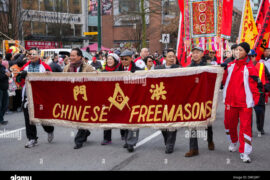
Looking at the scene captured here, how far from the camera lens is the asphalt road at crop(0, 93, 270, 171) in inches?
199

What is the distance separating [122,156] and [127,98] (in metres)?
0.99

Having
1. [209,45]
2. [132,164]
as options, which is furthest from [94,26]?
[132,164]

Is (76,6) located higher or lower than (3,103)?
higher

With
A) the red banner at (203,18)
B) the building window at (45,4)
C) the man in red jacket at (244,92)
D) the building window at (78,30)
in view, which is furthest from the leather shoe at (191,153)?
the building window at (78,30)

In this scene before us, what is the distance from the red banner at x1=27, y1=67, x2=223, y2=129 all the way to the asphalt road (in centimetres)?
52

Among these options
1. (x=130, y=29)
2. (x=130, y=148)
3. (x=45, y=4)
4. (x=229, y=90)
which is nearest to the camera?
(x=229, y=90)

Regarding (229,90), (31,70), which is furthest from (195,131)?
(31,70)

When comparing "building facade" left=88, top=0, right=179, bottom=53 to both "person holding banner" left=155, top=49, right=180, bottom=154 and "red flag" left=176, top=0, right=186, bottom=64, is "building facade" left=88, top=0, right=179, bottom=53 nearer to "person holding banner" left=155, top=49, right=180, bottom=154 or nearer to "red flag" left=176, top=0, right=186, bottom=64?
"red flag" left=176, top=0, right=186, bottom=64

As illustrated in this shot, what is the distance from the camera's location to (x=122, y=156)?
5.66 meters

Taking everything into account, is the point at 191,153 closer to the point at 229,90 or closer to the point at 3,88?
the point at 229,90

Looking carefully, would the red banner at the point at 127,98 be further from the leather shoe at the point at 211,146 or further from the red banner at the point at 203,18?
the red banner at the point at 203,18

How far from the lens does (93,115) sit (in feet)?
19.4
